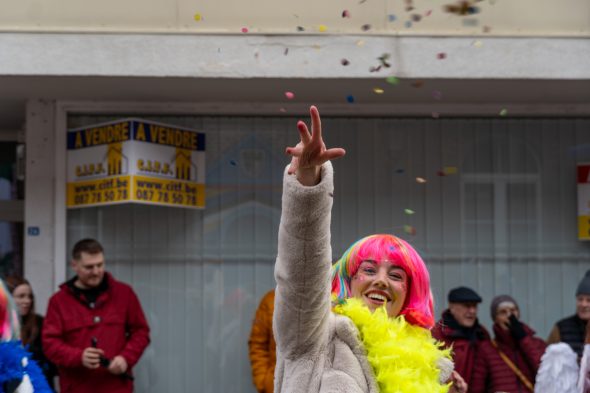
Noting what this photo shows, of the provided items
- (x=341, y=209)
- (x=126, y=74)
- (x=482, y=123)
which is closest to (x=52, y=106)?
(x=126, y=74)

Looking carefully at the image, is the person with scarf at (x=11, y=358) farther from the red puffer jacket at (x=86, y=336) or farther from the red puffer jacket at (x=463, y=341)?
the red puffer jacket at (x=463, y=341)

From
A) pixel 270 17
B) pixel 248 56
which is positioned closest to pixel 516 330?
pixel 248 56

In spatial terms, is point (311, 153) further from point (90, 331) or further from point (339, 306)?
point (90, 331)

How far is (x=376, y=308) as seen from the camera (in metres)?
4.52

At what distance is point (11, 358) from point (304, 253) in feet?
7.33

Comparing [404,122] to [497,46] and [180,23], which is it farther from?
[180,23]

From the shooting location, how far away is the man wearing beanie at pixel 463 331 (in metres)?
8.80

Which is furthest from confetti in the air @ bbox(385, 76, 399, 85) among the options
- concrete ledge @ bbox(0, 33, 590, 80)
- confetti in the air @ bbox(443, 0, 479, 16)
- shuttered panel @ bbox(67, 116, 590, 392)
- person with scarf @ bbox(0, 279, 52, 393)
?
person with scarf @ bbox(0, 279, 52, 393)

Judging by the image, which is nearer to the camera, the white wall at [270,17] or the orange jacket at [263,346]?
the white wall at [270,17]

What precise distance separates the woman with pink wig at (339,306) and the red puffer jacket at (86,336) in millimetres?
4350

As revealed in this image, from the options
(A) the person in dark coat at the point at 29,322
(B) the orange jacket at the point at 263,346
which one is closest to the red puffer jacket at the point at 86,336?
A: (A) the person in dark coat at the point at 29,322

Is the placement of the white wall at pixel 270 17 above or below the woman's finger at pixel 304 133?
above

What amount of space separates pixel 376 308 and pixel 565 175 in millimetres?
6616

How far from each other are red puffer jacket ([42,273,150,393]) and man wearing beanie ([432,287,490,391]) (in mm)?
2164
